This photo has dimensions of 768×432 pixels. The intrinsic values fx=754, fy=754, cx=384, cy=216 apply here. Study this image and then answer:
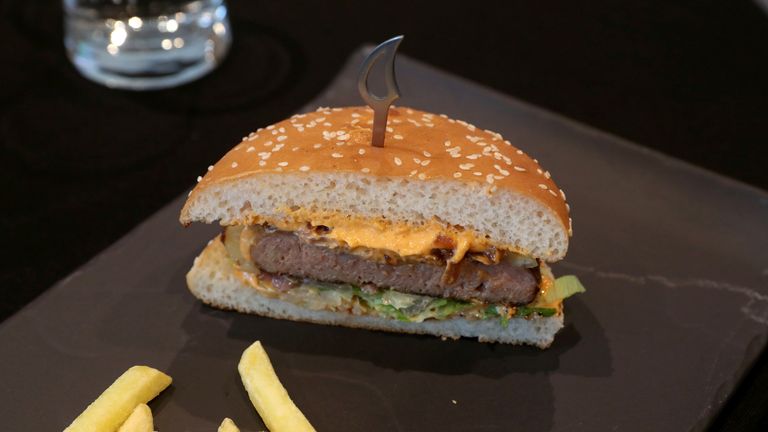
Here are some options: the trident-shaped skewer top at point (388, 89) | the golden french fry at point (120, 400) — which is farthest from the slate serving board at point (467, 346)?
the trident-shaped skewer top at point (388, 89)

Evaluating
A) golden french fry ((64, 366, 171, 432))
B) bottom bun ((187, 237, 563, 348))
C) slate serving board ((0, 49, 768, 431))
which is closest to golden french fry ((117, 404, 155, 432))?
golden french fry ((64, 366, 171, 432))

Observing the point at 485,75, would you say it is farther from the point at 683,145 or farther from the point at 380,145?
the point at 380,145

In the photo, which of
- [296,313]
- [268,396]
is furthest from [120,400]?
[296,313]

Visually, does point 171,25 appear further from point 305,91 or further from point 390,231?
point 390,231

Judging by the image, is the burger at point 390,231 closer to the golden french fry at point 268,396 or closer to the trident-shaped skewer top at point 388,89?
the trident-shaped skewer top at point 388,89

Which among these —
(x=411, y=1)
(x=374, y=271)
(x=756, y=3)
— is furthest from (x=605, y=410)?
(x=756, y=3)
